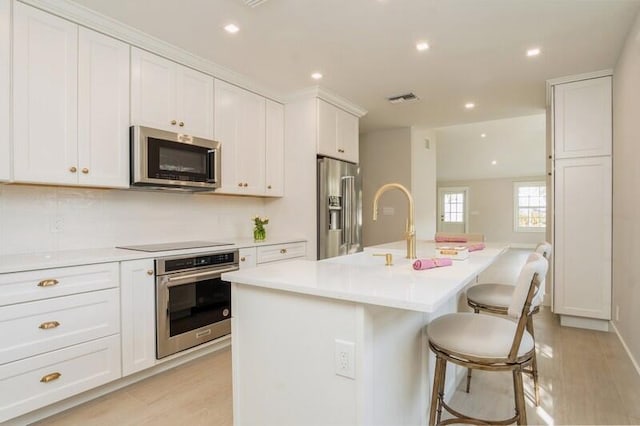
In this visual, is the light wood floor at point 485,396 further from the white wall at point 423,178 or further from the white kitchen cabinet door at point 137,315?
the white wall at point 423,178

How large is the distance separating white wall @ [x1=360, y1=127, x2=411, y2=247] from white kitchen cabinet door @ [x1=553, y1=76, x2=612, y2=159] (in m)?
2.26

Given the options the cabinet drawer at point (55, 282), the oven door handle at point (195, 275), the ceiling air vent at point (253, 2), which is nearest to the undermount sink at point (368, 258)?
the oven door handle at point (195, 275)

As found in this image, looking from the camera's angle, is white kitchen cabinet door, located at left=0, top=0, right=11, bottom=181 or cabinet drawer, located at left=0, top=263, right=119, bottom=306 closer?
cabinet drawer, located at left=0, top=263, right=119, bottom=306

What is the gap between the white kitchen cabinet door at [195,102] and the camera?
2.93 meters

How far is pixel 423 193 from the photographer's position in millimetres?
6059

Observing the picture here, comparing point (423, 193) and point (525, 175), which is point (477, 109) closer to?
point (423, 193)

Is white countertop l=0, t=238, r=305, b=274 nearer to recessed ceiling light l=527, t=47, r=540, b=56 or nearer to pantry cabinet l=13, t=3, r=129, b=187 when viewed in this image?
pantry cabinet l=13, t=3, r=129, b=187

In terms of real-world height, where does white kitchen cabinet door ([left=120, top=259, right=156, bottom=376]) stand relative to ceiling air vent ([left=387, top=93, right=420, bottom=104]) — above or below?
below

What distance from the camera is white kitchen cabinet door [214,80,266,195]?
10.8 feet

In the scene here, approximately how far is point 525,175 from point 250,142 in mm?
10353

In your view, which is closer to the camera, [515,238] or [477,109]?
[477,109]

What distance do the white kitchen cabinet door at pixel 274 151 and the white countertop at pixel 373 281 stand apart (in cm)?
218

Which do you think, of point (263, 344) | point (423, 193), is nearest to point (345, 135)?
point (423, 193)

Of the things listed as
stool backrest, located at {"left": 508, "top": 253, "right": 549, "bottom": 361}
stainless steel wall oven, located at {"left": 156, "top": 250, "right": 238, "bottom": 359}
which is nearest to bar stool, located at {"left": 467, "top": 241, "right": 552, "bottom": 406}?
stool backrest, located at {"left": 508, "top": 253, "right": 549, "bottom": 361}
